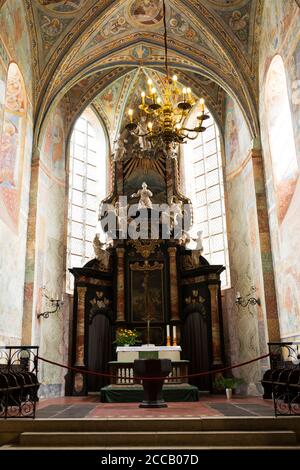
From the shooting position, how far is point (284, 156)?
36.7ft

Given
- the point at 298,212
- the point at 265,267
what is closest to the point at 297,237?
the point at 298,212

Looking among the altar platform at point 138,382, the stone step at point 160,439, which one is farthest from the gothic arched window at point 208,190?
the stone step at point 160,439

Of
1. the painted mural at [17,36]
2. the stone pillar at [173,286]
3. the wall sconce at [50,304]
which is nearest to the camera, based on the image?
the painted mural at [17,36]

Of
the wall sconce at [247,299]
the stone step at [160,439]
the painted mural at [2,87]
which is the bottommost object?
the stone step at [160,439]

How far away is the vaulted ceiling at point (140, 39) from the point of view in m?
12.8

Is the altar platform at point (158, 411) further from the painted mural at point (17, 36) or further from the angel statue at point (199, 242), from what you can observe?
the painted mural at point (17, 36)

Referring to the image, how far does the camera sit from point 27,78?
12805mm

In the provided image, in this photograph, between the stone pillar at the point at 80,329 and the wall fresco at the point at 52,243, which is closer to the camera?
the wall fresco at the point at 52,243

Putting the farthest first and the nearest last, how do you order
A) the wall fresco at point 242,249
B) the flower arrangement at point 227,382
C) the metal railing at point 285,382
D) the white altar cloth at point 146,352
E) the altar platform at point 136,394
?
the wall fresco at point 242,249, the white altar cloth at point 146,352, the flower arrangement at point 227,382, the altar platform at point 136,394, the metal railing at point 285,382

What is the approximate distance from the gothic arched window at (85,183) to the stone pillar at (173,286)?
119 inches

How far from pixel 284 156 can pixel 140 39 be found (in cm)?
631

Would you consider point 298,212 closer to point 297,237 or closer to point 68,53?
point 297,237

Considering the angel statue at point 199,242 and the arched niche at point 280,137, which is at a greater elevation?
the arched niche at point 280,137

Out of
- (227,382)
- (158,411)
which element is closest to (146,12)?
(227,382)
